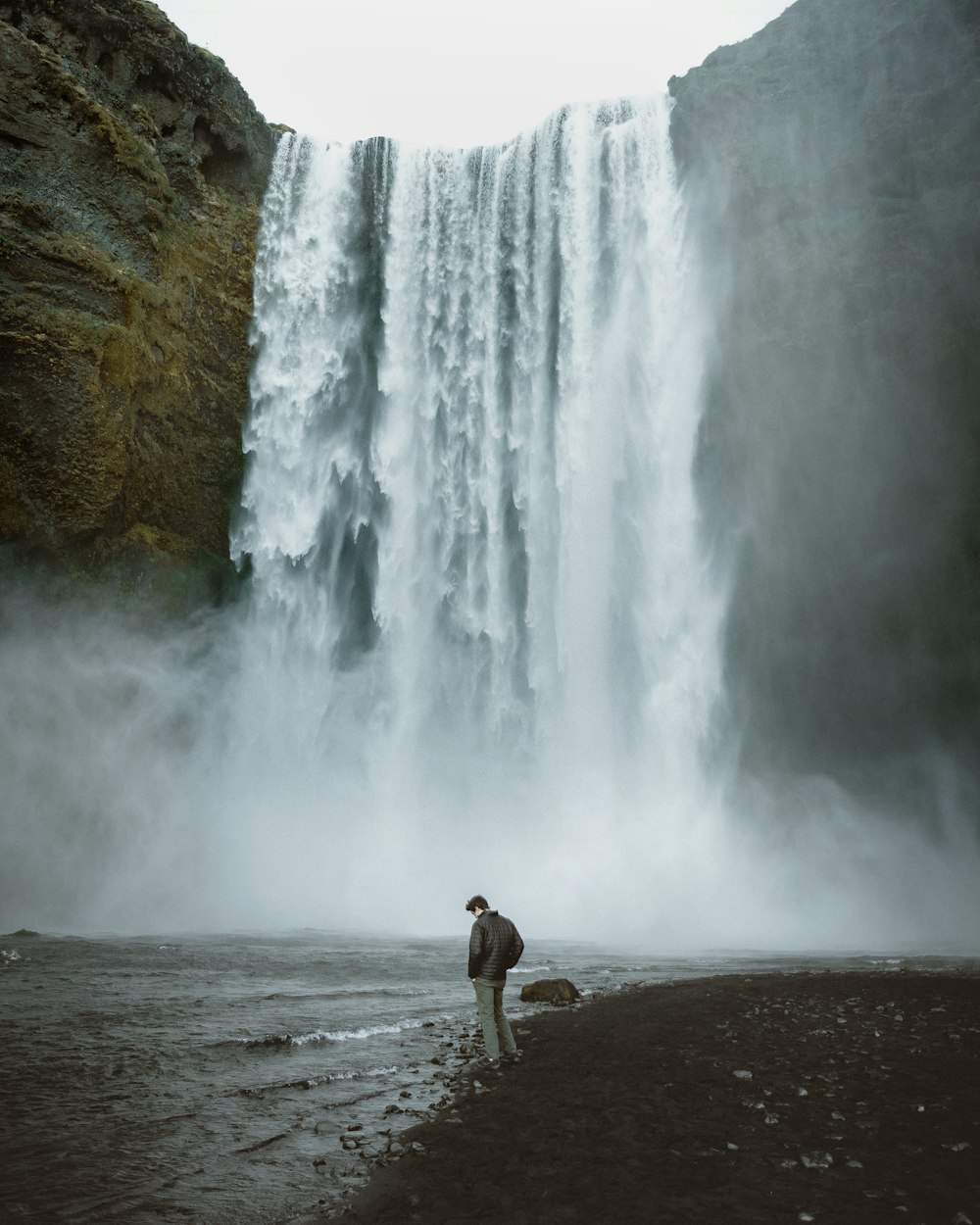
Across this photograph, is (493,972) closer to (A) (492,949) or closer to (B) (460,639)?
(A) (492,949)

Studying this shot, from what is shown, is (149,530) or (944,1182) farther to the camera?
(149,530)

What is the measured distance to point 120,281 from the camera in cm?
2306

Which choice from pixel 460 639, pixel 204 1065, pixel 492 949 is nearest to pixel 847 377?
pixel 460 639

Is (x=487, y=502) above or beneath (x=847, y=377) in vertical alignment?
beneath

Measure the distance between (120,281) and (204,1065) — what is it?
21.5 metres

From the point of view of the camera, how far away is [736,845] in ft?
79.9

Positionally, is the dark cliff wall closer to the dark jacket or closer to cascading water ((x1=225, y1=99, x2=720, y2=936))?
cascading water ((x1=225, y1=99, x2=720, y2=936))

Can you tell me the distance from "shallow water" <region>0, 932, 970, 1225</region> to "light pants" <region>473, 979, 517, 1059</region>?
0.52 metres

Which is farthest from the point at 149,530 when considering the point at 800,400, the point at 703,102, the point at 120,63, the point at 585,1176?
the point at 585,1176

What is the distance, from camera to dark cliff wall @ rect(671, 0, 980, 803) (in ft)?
79.4

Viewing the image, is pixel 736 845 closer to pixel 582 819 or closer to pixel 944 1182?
pixel 582 819

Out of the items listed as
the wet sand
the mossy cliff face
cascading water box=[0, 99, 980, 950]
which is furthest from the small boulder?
the mossy cliff face

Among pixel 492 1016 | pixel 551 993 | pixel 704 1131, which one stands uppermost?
pixel 492 1016

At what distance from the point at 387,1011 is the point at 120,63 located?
27324 millimetres
